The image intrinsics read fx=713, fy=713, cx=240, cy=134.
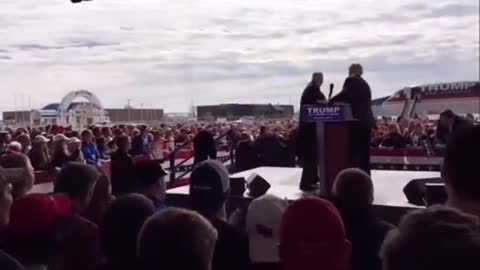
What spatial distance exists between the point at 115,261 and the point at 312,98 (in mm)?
5067

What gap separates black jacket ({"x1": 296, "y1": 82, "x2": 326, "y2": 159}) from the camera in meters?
8.12

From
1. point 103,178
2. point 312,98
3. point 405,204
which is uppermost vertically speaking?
point 312,98

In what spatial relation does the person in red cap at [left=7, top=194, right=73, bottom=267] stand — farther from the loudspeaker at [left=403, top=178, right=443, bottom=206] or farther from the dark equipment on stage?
the loudspeaker at [left=403, top=178, right=443, bottom=206]

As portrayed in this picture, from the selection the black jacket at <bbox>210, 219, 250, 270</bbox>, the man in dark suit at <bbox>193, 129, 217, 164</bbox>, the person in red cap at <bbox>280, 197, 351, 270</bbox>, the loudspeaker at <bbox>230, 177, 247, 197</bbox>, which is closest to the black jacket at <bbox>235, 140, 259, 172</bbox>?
the man in dark suit at <bbox>193, 129, 217, 164</bbox>

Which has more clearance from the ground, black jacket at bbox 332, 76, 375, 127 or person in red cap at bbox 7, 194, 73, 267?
black jacket at bbox 332, 76, 375, 127

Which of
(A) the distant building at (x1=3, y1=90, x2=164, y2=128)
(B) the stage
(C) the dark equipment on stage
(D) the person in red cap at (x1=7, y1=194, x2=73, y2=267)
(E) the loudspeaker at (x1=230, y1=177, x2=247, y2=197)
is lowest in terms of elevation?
(B) the stage

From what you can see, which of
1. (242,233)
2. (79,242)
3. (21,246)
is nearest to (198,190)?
(242,233)

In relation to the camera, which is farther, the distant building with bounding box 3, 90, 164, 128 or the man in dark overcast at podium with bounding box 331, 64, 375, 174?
the distant building with bounding box 3, 90, 164, 128

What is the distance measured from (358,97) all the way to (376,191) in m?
1.22

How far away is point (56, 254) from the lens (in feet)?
10.7

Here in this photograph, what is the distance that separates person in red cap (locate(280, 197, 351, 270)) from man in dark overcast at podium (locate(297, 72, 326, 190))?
17.4 ft

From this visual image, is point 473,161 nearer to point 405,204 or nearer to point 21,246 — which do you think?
point 21,246

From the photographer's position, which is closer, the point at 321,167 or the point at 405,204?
the point at 405,204

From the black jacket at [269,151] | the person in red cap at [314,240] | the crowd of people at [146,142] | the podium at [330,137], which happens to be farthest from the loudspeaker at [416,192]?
the black jacket at [269,151]
